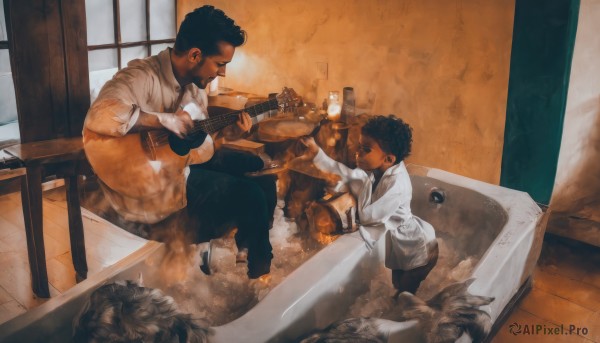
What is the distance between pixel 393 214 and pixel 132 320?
120 cm

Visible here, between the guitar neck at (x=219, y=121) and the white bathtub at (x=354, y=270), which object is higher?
the guitar neck at (x=219, y=121)

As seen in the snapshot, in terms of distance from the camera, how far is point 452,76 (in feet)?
9.01

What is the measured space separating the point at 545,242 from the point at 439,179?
31.8 inches

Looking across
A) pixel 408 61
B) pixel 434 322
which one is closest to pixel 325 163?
pixel 408 61

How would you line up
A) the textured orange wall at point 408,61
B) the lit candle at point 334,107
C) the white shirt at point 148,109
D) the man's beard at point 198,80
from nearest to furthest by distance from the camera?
the white shirt at point 148,109
the man's beard at point 198,80
the textured orange wall at point 408,61
the lit candle at point 334,107

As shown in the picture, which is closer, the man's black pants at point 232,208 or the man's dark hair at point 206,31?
the man's dark hair at point 206,31

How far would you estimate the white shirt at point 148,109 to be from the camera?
1.79 meters

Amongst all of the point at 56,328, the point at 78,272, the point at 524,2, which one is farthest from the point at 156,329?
the point at 524,2

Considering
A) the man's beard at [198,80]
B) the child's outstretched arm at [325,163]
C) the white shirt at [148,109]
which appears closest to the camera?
the white shirt at [148,109]

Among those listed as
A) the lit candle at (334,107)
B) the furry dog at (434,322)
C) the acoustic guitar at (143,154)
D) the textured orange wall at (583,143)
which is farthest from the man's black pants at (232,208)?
the textured orange wall at (583,143)

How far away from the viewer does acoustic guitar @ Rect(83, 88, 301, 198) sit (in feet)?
5.98

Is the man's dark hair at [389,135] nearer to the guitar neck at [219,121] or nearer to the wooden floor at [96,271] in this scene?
the guitar neck at [219,121]

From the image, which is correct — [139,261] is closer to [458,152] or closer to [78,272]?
[78,272]

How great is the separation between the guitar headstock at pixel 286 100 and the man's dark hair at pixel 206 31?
1.72 feet
